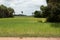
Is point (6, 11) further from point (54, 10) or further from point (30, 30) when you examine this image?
point (30, 30)

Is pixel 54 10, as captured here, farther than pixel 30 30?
Yes

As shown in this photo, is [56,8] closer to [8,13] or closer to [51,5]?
[51,5]

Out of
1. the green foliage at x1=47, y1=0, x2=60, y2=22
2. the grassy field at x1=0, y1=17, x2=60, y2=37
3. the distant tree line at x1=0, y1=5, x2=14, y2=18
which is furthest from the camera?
the distant tree line at x1=0, y1=5, x2=14, y2=18

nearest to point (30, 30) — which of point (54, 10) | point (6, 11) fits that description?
point (54, 10)

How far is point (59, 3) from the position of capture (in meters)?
34.0

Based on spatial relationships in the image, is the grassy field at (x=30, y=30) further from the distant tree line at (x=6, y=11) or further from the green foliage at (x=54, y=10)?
the distant tree line at (x=6, y=11)

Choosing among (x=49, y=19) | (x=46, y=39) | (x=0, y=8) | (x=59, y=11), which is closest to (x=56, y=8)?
(x=59, y=11)

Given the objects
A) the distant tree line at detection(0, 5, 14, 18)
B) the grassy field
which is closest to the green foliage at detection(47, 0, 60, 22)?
the grassy field

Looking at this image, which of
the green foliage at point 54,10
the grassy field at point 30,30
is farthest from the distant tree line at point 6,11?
the grassy field at point 30,30

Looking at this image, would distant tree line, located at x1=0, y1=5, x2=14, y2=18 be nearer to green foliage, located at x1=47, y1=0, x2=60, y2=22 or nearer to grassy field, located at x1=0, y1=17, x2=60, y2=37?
green foliage, located at x1=47, y1=0, x2=60, y2=22

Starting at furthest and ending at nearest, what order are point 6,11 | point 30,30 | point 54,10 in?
point 6,11, point 54,10, point 30,30

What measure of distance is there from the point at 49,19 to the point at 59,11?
309cm

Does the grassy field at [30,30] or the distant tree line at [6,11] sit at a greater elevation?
the grassy field at [30,30]

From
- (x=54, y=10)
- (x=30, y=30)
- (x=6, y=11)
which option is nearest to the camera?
(x=30, y=30)
